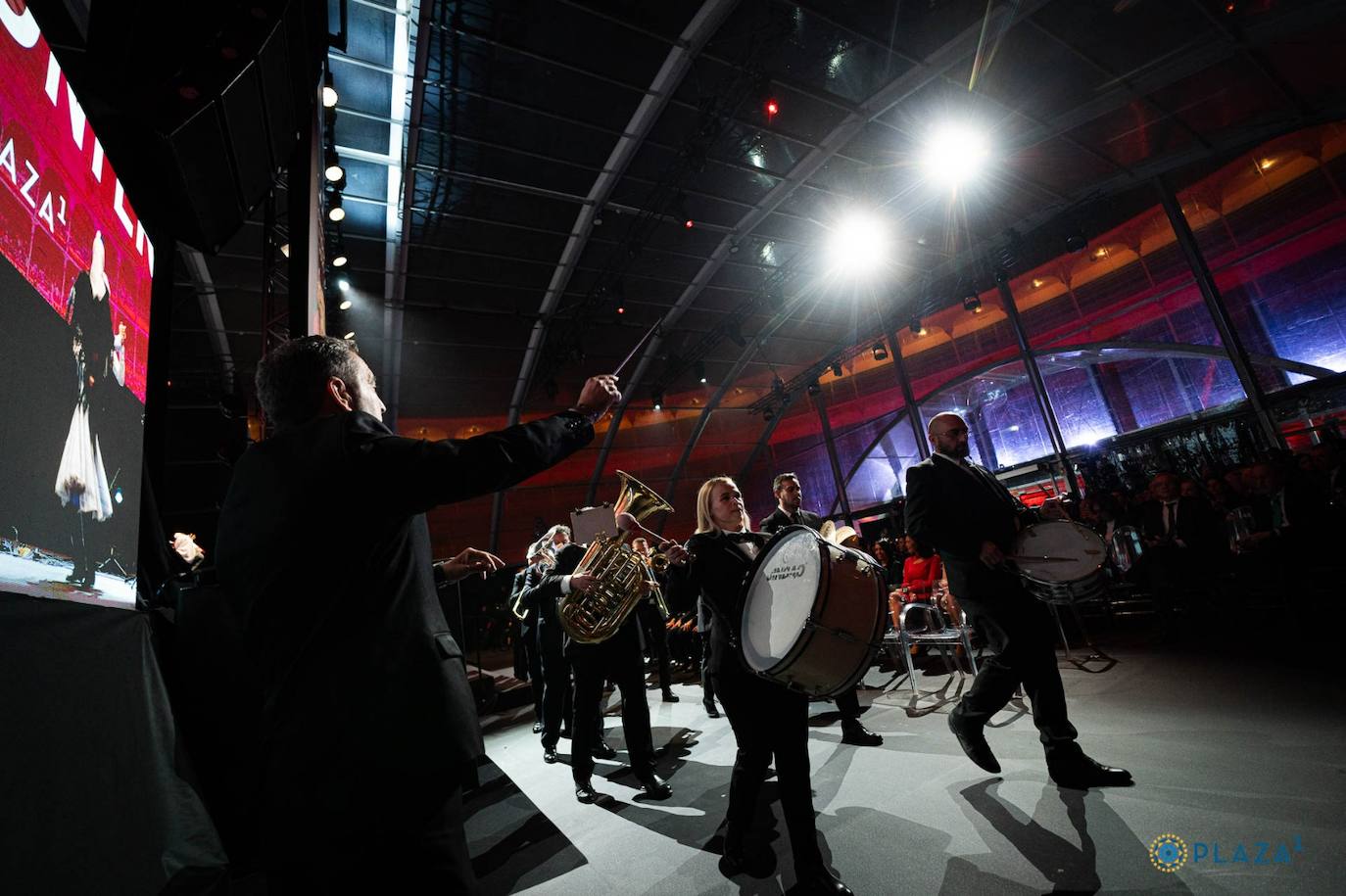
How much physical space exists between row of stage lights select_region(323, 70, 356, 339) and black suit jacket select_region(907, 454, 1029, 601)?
23.3 ft

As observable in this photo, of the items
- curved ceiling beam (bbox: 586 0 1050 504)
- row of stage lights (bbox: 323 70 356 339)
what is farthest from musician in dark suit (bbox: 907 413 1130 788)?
curved ceiling beam (bbox: 586 0 1050 504)

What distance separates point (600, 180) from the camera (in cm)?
975

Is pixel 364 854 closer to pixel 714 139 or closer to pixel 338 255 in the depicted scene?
pixel 338 255

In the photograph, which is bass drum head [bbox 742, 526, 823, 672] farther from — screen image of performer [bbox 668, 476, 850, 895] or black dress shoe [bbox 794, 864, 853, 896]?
black dress shoe [bbox 794, 864, 853, 896]

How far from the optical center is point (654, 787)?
3795 mm

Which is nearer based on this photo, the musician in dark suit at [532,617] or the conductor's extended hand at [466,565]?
the conductor's extended hand at [466,565]

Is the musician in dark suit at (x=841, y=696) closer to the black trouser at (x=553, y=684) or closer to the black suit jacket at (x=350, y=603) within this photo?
the black trouser at (x=553, y=684)

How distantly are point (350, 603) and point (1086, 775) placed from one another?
11.7 feet

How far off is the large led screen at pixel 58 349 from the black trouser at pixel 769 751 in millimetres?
2513

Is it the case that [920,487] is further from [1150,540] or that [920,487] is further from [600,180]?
[600,180]

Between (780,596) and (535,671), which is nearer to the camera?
(780,596)

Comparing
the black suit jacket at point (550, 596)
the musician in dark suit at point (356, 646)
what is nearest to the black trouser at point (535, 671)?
the black suit jacket at point (550, 596)

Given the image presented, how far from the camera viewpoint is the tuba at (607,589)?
3.67 m

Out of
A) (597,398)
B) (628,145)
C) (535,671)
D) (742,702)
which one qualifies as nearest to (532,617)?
(535,671)
